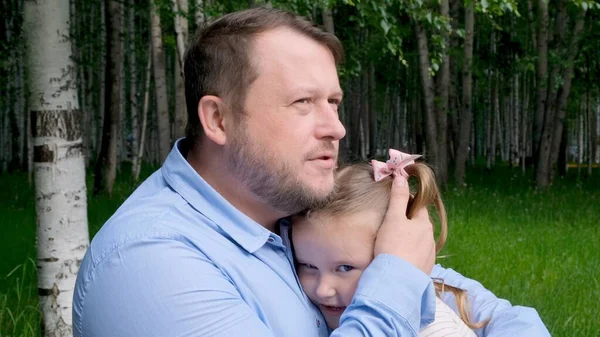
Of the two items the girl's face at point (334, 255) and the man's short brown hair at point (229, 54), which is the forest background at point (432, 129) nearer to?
the girl's face at point (334, 255)

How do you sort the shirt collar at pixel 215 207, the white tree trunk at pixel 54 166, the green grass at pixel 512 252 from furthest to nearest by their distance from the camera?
the green grass at pixel 512 252
the white tree trunk at pixel 54 166
the shirt collar at pixel 215 207

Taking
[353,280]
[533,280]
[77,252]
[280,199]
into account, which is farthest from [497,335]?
[533,280]

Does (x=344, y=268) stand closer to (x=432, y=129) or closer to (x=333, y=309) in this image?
(x=333, y=309)

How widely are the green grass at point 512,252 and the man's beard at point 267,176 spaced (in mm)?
2521

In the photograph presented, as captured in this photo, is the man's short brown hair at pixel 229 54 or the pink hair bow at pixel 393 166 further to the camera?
the pink hair bow at pixel 393 166

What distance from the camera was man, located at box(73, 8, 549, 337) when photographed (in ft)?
5.80

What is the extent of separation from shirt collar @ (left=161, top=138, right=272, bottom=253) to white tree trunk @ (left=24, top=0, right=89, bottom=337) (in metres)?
2.40

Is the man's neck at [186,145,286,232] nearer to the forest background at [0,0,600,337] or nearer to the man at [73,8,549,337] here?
the man at [73,8,549,337]

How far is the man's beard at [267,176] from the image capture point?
2.09 m

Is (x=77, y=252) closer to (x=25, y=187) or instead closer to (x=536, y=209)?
(x=536, y=209)

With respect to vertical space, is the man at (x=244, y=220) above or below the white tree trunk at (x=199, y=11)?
below

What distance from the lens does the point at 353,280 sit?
2211mm

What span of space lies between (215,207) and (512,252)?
20.4 ft

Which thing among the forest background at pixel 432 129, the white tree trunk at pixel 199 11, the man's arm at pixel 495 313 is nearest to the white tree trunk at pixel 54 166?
the forest background at pixel 432 129
